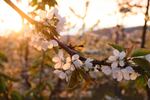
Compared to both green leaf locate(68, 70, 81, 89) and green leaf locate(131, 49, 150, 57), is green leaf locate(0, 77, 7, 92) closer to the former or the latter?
green leaf locate(68, 70, 81, 89)

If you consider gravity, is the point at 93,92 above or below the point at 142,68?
below

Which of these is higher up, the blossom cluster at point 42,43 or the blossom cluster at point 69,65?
the blossom cluster at point 42,43

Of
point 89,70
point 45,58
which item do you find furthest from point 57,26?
point 45,58

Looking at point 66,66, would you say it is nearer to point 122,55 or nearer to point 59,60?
point 59,60

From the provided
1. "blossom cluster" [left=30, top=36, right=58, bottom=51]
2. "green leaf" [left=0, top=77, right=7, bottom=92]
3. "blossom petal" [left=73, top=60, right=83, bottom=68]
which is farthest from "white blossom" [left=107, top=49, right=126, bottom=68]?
"green leaf" [left=0, top=77, right=7, bottom=92]

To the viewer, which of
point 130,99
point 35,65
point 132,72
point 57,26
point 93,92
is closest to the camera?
point 132,72

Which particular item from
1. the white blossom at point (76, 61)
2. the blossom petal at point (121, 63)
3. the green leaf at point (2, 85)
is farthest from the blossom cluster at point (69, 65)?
the green leaf at point (2, 85)

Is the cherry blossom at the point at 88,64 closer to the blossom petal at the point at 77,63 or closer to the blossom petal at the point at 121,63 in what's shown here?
the blossom petal at the point at 77,63

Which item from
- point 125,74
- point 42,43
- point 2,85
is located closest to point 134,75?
point 125,74

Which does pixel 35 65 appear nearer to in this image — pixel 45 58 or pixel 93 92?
pixel 45 58
